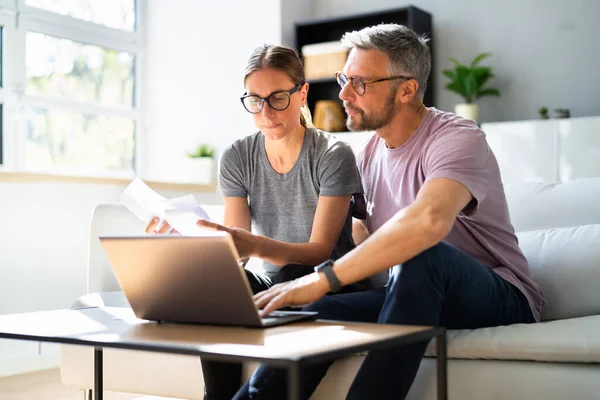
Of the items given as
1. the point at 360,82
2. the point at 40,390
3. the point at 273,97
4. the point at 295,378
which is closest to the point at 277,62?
the point at 273,97

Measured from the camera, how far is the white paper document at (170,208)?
1.63 m

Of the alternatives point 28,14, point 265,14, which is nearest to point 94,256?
point 28,14

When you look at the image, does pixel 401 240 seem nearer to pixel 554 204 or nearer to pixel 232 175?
pixel 232 175

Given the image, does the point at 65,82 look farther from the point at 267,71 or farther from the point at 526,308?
the point at 526,308

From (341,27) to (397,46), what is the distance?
3235 millimetres

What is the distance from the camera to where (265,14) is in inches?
201

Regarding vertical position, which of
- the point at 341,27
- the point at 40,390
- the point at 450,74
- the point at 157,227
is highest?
the point at 341,27

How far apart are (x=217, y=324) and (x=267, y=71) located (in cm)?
86

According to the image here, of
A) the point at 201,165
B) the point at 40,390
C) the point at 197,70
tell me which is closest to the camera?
the point at 40,390

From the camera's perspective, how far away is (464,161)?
1.73 m

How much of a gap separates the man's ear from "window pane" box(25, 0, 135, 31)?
10.9ft

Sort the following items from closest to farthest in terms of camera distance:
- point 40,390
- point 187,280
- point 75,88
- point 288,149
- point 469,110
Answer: point 187,280 → point 288,149 → point 40,390 → point 469,110 → point 75,88

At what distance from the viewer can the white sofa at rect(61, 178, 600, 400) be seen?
167 centimetres

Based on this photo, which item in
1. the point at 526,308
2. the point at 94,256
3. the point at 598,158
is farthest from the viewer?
the point at 598,158
